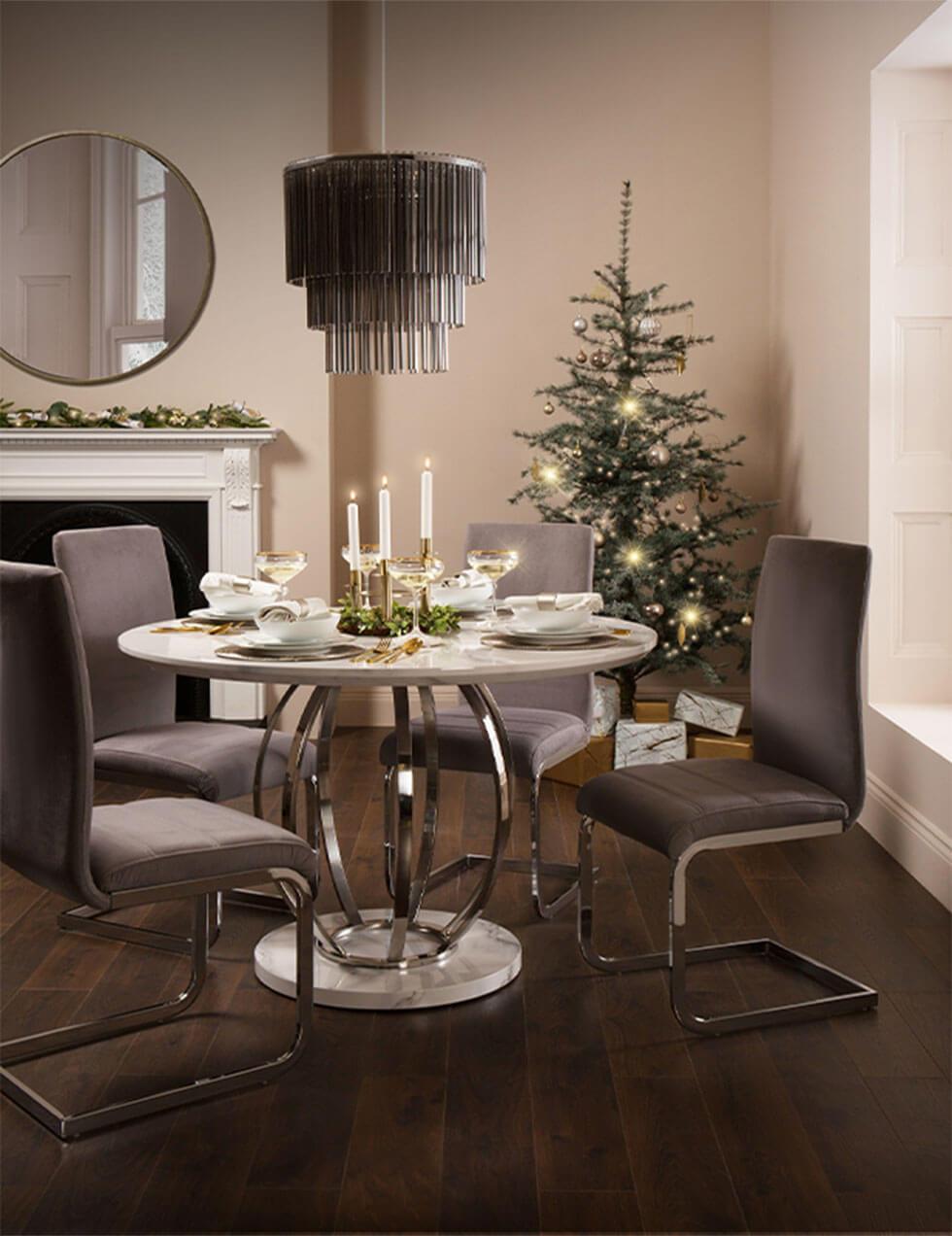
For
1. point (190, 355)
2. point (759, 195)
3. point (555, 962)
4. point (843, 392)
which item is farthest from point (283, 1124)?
point (759, 195)

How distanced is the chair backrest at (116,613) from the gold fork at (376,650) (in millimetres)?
868

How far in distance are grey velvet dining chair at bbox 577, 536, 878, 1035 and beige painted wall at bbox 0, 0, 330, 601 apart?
10.1ft

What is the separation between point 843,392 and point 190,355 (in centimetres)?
264

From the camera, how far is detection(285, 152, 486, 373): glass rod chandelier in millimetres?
3211

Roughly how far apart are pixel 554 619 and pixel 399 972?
813mm

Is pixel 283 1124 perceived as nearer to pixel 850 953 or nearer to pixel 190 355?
pixel 850 953

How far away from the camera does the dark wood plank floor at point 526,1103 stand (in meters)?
2.06

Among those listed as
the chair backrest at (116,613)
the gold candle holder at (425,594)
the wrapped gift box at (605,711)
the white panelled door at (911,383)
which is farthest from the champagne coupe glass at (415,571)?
the wrapped gift box at (605,711)

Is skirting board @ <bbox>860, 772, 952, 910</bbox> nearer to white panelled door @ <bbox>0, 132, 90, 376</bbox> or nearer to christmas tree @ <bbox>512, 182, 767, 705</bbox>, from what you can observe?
christmas tree @ <bbox>512, 182, 767, 705</bbox>

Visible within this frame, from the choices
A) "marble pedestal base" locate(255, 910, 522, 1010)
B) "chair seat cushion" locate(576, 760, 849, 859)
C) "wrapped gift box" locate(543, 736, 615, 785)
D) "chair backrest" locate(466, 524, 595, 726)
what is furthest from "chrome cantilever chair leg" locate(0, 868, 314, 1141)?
"wrapped gift box" locate(543, 736, 615, 785)

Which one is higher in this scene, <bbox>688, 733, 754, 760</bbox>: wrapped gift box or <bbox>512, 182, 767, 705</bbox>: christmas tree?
<bbox>512, 182, 767, 705</bbox>: christmas tree

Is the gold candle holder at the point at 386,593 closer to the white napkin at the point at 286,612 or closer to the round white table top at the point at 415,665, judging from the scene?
the round white table top at the point at 415,665

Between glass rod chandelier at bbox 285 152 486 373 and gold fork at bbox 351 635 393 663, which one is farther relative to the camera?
glass rod chandelier at bbox 285 152 486 373

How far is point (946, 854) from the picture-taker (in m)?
3.52
